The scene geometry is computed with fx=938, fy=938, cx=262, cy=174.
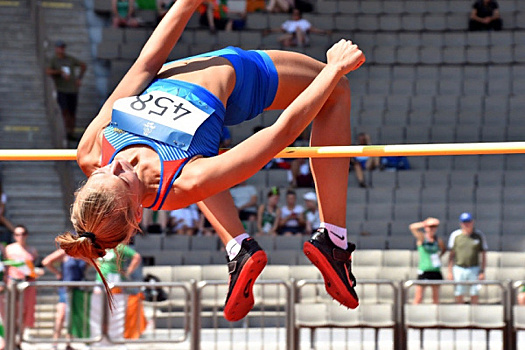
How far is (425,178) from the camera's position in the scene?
12188mm

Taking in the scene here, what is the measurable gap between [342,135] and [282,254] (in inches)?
249

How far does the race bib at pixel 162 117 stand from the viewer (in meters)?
3.44

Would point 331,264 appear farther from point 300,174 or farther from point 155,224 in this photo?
point 300,174

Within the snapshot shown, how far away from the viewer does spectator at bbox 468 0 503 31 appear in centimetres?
1368

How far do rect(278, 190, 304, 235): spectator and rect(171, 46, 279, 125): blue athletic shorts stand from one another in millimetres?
6960

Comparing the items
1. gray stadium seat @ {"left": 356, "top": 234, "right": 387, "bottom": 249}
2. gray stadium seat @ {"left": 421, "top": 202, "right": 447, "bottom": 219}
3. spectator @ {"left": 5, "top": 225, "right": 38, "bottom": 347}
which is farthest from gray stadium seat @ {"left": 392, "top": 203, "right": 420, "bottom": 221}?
spectator @ {"left": 5, "top": 225, "right": 38, "bottom": 347}

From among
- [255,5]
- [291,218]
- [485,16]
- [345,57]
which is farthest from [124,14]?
[345,57]

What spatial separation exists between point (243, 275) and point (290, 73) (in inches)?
34.7

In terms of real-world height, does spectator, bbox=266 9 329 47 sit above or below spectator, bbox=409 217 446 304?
above

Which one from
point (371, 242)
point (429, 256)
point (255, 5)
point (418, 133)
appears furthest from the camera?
point (255, 5)

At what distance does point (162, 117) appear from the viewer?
347cm

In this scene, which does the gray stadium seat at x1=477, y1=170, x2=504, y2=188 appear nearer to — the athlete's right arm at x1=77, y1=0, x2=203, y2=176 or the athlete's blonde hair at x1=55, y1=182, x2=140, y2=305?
the athlete's right arm at x1=77, y1=0, x2=203, y2=176

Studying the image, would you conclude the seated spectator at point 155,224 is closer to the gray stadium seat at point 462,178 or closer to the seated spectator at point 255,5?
the gray stadium seat at point 462,178

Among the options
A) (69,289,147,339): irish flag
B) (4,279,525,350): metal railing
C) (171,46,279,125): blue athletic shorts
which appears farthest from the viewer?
(69,289,147,339): irish flag
